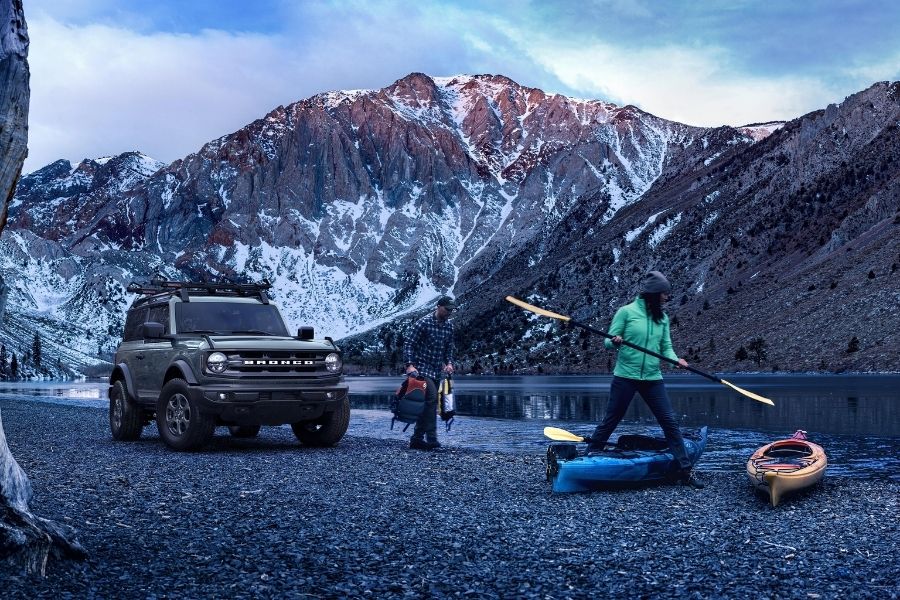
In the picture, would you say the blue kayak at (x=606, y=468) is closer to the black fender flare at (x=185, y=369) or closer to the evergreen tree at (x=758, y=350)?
the black fender flare at (x=185, y=369)

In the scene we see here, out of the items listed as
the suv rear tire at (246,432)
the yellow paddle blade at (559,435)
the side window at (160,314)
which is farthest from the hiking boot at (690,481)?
the suv rear tire at (246,432)

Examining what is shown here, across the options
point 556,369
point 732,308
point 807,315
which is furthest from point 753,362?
point 556,369

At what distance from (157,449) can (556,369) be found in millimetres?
139323

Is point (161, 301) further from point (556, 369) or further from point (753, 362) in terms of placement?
point (556, 369)

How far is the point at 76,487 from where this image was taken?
12250 mm

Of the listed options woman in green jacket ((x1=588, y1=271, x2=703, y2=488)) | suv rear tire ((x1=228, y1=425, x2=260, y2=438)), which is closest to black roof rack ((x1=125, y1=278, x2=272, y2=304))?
suv rear tire ((x1=228, y1=425, x2=260, y2=438))

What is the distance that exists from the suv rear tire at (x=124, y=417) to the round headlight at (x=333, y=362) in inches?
215

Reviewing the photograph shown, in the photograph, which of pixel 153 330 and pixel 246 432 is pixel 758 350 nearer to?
pixel 246 432

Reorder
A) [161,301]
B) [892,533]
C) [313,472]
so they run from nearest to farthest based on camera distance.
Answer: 1. [892,533]
2. [313,472]
3. [161,301]

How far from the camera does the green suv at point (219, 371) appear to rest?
54.8ft

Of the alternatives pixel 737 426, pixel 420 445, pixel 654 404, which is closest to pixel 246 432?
pixel 420 445

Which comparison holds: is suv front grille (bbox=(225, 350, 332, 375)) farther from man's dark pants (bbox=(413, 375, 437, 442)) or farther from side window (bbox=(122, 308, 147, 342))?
side window (bbox=(122, 308, 147, 342))

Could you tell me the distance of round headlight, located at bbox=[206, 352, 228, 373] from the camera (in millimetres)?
16609

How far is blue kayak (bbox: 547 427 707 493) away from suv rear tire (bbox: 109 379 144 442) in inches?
442
